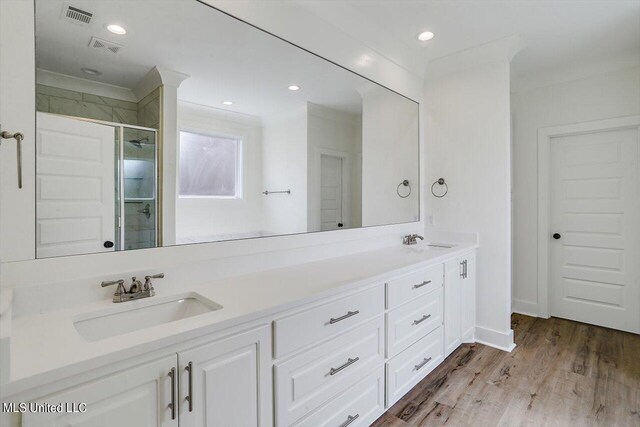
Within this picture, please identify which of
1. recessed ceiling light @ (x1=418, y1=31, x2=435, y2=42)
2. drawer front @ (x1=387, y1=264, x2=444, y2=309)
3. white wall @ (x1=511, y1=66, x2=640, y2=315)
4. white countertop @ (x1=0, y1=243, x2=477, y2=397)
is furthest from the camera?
white wall @ (x1=511, y1=66, x2=640, y2=315)

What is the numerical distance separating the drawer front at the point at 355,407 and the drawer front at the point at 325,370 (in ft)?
0.12

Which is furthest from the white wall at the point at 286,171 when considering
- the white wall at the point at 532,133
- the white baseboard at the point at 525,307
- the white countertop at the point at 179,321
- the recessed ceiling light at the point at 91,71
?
the white baseboard at the point at 525,307

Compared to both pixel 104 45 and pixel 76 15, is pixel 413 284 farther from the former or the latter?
pixel 76 15

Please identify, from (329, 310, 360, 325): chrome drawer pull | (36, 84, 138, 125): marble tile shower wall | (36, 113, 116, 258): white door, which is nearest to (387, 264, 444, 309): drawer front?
(329, 310, 360, 325): chrome drawer pull

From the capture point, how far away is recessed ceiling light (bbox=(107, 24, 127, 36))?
4.40ft

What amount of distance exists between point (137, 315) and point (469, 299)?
8.31ft

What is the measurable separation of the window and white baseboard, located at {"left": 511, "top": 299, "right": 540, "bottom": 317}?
3.49 meters

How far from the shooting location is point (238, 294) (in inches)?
54.9

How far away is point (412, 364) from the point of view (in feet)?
6.77

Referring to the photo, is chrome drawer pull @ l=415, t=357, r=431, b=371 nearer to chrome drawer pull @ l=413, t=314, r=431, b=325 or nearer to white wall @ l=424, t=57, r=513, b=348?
chrome drawer pull @ l=413, t=314, r=431, b=325

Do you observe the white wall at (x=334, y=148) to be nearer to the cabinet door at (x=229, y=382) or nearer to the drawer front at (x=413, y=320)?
the drawer front at (x=413, y=320)

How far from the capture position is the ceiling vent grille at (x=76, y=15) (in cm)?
124

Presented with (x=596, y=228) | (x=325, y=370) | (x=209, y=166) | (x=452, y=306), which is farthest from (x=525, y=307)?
(x=209, y=166)

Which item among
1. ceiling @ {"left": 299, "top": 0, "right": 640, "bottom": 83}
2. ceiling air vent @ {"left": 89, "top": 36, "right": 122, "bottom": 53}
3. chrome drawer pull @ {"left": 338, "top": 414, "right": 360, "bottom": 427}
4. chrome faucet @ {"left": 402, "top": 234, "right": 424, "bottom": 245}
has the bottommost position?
chrome drawer pull @ {"left": 338, "top": 414, "right": 360, "bottom": 427}
